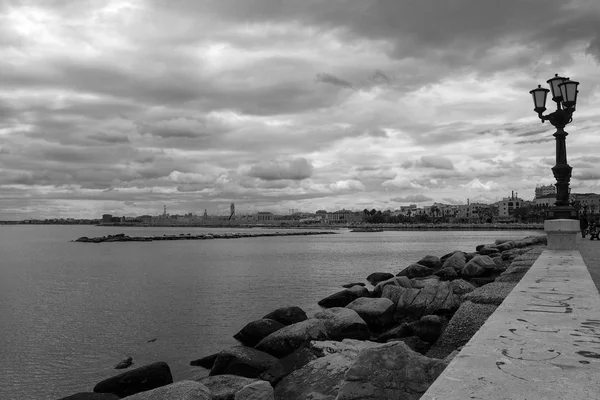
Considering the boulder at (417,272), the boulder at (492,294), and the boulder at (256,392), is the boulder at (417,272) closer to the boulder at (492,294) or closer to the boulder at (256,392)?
the boulder at (492,294)

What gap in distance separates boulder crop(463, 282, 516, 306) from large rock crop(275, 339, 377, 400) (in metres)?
2.52

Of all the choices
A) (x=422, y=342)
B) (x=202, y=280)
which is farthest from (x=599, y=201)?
(x=422, y=342)

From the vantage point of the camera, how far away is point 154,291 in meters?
25.9

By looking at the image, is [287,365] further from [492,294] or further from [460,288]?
[460,288]

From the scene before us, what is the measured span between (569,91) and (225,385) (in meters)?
12.0

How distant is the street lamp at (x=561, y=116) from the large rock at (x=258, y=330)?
31.4 feet

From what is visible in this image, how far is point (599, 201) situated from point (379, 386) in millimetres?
193424

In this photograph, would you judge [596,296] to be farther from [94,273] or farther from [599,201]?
[599,201]

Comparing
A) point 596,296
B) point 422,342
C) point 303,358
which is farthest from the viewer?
point 422,342

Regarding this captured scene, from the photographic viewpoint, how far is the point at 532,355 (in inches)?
157

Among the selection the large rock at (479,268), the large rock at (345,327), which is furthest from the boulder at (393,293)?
the large rock at (479,268)

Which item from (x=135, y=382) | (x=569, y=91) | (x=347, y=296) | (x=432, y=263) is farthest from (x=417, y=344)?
(x=432, y=263)

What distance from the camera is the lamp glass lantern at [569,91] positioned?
45.0 feet

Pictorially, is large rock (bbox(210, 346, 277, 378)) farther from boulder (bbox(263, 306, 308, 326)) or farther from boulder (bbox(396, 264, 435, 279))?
boulder (bbox(396, 264, 435, 279))
